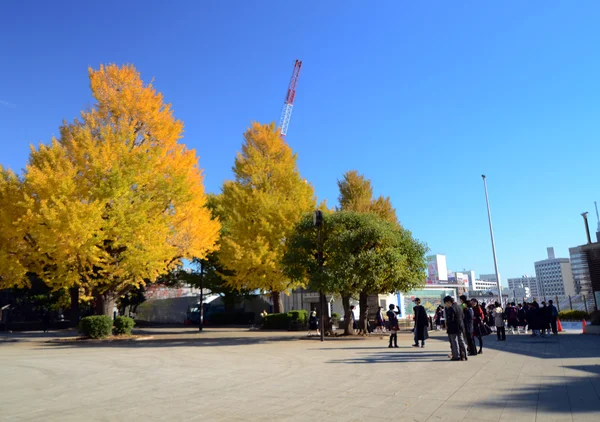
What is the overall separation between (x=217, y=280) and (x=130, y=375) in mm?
28861

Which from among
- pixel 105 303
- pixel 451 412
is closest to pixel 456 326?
pixel 451 412

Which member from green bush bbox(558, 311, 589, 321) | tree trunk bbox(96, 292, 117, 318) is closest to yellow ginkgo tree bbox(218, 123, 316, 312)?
tree trunk bbox(96, 292, 117, 318)

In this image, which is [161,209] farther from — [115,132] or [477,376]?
[477,376]

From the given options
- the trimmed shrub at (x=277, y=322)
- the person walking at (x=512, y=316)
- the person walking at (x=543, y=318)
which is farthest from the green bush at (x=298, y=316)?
the person walking at (x=543, y=318)

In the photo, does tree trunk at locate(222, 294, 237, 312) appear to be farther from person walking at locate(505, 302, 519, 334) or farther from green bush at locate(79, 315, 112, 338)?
person walking at locate(505, 302, 519, 334)

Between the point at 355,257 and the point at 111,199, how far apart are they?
11290 mm

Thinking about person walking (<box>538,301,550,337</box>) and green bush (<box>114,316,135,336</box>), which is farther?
green bush (<box>114,316,135,336</box>)

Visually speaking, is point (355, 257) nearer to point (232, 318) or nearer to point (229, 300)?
point (229, 300)

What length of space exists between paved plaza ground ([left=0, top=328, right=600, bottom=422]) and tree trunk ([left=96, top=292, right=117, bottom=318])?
28.8ft

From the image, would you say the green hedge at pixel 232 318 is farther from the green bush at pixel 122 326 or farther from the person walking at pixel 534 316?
the person walking at pixel 534 316

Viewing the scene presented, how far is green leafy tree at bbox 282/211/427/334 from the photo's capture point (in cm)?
1902

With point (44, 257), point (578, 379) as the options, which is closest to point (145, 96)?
point (44, 257)

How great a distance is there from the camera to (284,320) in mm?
29344

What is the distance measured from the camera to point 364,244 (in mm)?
20000
